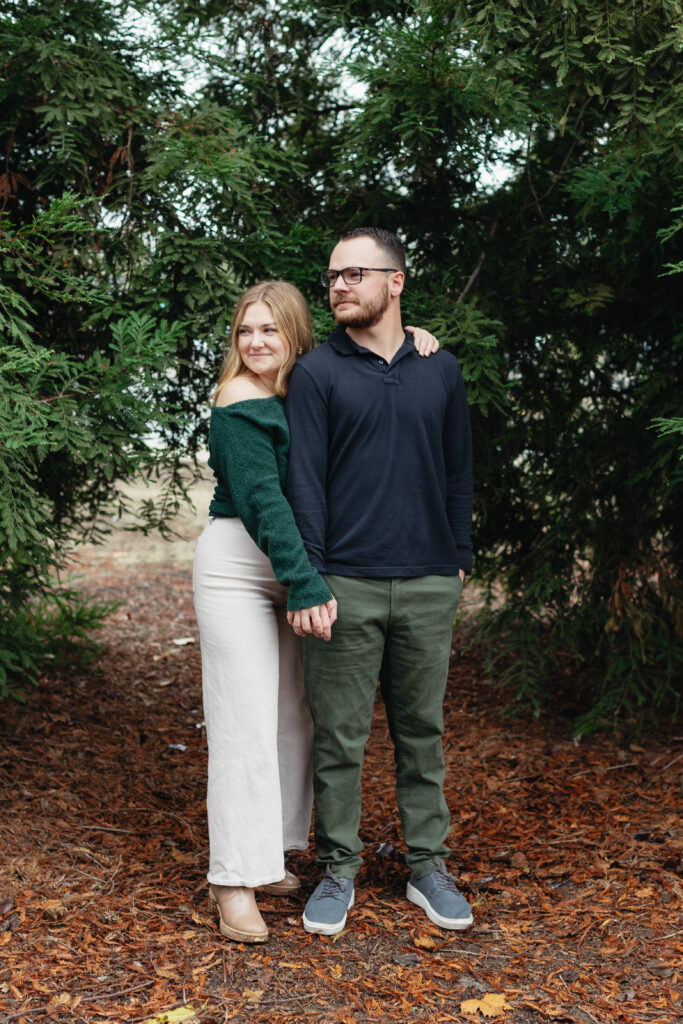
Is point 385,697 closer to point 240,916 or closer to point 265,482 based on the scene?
point 240,916

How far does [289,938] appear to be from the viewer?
3299 mm

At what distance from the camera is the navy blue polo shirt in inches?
126

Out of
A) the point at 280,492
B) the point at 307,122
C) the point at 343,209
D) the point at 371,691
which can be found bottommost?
the point at 371,691

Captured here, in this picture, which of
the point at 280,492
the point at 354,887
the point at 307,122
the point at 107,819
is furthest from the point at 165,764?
the point at 307,122

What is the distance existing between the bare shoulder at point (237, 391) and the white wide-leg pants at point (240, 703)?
43cm

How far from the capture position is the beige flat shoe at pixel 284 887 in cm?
362

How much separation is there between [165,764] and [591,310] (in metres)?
3.27

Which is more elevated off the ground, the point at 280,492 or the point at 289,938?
the point at 280,492

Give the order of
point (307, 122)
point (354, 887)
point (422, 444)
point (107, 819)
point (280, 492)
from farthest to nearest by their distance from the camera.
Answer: point (307, 122), point (107, 819), point (354, 887), point (422, 444), point (280, 492)

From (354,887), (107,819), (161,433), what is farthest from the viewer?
(161,433)

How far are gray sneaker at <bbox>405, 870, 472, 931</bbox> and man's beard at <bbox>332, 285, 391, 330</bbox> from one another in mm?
2088

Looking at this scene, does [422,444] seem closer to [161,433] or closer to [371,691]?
[371,691]

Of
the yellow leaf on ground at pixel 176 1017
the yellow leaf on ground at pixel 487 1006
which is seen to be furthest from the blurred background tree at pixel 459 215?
the yellow leaf on ground at pixel 487 1006

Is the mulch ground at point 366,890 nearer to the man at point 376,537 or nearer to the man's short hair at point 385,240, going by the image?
Result: the man at point 376,537
